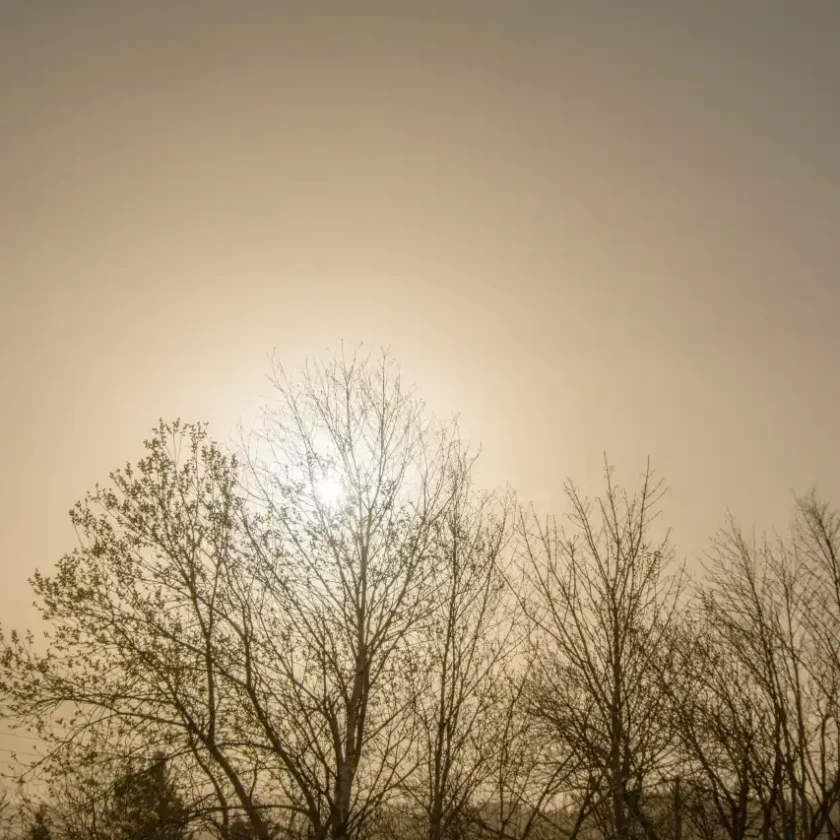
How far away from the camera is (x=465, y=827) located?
10164 mm

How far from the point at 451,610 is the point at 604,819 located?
411cm

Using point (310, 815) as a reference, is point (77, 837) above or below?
below

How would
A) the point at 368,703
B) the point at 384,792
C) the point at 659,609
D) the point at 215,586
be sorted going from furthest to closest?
the point at 659,609 < the point at 215,586 < the point at 368,703 < the point at 384,792

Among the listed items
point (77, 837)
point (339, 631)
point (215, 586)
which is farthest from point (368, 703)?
point (77, 837)

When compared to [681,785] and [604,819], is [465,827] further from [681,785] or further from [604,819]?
[681,785]

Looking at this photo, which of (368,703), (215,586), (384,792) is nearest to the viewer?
(384,792)

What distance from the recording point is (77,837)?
35.8 feet

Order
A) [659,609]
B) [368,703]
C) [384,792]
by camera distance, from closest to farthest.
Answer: [384,792] < [368,703] < [659,609]

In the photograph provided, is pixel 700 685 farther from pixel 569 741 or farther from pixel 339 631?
pixel 339 631

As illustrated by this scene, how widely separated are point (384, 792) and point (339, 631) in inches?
85.3

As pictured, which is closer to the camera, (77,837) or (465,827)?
(465,827)

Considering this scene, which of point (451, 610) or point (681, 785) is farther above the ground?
point (451, 610)

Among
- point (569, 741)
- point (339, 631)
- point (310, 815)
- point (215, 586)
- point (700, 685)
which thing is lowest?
point (310, 815)

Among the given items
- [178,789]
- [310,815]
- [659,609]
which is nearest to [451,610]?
[310,815]
